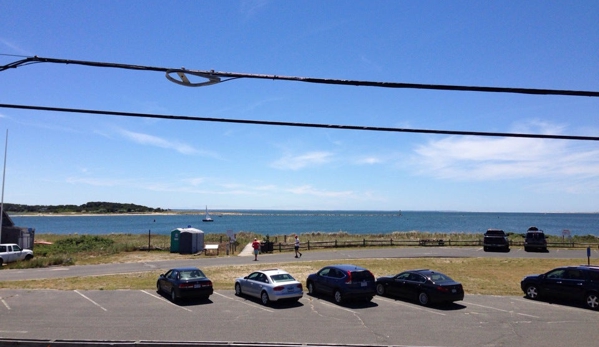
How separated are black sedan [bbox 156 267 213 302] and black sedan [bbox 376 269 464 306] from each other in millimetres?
7438

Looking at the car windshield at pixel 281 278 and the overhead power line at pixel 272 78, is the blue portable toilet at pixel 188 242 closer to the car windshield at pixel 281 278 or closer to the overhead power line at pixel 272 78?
the car windshield at pixel 281 278

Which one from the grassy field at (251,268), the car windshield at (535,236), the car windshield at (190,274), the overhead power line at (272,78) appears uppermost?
the overhead power line at (272,78)

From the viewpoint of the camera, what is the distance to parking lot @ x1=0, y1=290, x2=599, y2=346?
39.9 feet

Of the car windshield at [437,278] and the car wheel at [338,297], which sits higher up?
the car windshield at [437,278]

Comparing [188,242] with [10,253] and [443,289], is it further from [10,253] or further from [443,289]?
[443,289]

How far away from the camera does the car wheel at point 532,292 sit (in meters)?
18.3

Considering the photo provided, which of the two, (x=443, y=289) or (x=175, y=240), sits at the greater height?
(x=443, y=289)

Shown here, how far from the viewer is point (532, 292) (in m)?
18.4

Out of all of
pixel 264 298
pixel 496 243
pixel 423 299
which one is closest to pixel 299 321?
pixel 264 298

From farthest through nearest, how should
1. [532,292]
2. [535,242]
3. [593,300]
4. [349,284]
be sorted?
[535,242], [532,292], [349,284], [593,300]

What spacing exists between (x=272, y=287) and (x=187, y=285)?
3.41 metres

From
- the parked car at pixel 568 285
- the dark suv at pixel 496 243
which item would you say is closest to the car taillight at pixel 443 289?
the parked car at pixel 568 285

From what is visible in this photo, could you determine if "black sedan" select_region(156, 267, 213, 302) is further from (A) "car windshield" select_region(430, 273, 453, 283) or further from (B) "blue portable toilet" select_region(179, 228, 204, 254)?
(B) "blue portable toilet" select_region(179, 228, 204, 254)

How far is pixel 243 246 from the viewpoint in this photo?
45844 mm
